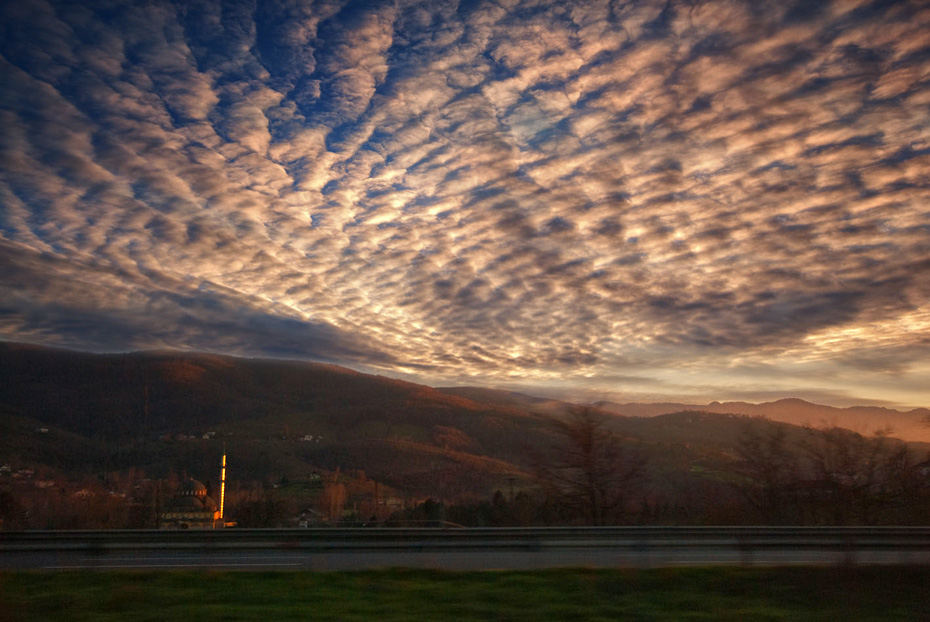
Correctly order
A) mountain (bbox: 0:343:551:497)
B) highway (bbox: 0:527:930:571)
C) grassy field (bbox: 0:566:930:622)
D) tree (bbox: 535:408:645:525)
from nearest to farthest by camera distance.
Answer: grassy field (bbox: 0:566:930:622)
highway (bbox: 0:527:930:571)
tree (bbox: 535:408:645:525)
mountain (bbox: 0:343:551:497)

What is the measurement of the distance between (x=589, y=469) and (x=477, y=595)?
15.4 meters

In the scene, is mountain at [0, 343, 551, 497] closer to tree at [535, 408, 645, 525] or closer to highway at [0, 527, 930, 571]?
tree at [535, 408, 645, 525]

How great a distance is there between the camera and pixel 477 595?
355 inches

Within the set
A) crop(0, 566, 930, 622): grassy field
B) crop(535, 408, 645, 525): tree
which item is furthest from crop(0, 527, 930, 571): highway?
crop(535, 408, 645, 525): tree

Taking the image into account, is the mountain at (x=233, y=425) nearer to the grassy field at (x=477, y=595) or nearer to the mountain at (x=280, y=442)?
the mountain at (x=280, y=442)

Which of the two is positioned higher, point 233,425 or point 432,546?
point 233,425

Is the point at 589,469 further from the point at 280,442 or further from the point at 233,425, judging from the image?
the point at 233,425

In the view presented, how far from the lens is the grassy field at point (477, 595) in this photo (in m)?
7.89

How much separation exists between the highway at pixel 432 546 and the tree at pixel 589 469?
733 cm

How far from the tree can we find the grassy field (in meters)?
12.5

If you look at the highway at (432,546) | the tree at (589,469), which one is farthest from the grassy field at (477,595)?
the tree at (589,469)

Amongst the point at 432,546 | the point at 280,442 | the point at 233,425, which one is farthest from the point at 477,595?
the point at 233,425

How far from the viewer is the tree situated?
22.9 m

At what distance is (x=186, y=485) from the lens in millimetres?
44438
